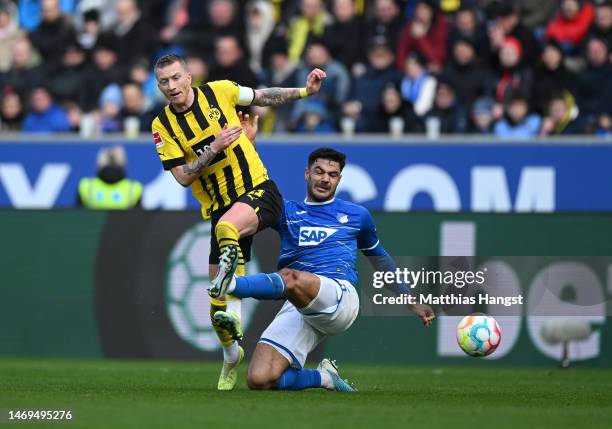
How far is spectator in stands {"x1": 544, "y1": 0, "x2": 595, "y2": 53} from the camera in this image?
1853 centimetres

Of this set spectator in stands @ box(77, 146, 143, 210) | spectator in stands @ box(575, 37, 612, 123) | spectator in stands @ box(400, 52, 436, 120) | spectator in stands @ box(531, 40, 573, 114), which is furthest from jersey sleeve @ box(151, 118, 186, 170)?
spectator in stands @ box(575, 37, 612, 123)

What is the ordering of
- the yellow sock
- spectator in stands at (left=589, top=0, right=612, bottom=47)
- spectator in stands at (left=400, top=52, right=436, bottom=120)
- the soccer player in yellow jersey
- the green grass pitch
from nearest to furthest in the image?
the green grass pitch
the yellow sock
the soccer player in yellow jersey
spectator in stands at (left=400, top=52, right=436, bottom=120)
spectator in stands at (left=589, top=0, right=612, bottom=47)

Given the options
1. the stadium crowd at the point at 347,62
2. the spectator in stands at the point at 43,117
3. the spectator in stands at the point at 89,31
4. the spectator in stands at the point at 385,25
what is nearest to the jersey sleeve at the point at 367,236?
the stadium crowd at the point at 347,62

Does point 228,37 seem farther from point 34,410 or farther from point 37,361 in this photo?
point 34,410

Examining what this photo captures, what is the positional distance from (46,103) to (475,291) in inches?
332

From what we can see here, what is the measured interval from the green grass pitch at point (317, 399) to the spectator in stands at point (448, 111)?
188 inches

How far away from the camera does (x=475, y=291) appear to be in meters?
12.0

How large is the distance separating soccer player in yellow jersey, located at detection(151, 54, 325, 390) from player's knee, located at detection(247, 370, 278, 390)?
34 cm

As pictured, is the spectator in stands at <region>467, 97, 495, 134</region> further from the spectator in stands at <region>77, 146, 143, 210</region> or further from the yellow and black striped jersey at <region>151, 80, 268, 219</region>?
the yellow and black striped jersey at <region>151, 80, 268, 219</region>

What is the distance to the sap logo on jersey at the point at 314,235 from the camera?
1050 cm

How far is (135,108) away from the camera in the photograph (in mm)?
18594

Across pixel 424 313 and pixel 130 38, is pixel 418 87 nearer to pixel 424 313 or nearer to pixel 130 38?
pixel 130 38

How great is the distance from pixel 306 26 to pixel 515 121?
3.35m

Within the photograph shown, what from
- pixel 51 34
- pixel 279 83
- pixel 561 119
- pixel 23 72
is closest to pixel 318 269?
pixel 561 119
